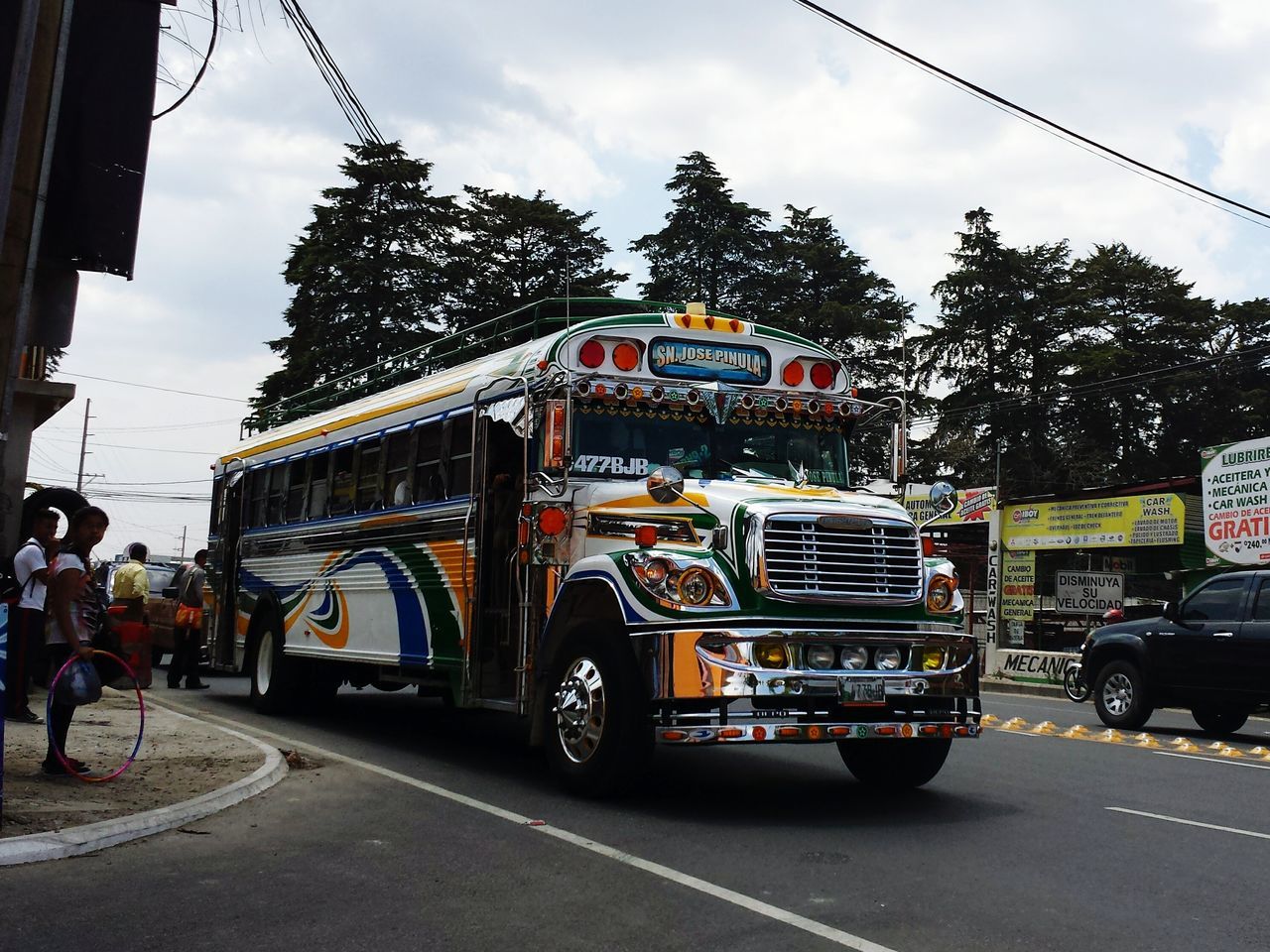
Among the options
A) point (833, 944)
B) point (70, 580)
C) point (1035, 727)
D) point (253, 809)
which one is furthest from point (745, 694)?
point (1035, 727)

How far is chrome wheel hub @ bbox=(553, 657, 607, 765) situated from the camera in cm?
813

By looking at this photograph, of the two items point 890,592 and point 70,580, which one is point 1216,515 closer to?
point 890,592

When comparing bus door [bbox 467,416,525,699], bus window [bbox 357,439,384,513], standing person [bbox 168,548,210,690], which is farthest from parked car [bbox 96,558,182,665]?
bus door [bbox 467,416,525,699]

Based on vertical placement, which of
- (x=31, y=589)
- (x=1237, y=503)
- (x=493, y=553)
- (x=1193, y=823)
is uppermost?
(x=1237, y=503)

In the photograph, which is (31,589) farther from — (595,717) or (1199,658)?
(1199,658)

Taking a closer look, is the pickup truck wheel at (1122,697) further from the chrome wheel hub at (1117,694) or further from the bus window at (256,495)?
the bus window at (256,495)

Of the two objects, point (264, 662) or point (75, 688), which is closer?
point (75, 688)

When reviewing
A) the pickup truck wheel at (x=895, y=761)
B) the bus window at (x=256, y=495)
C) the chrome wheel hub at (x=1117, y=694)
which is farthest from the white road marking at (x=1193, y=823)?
the bus window at (x=256, y=495)

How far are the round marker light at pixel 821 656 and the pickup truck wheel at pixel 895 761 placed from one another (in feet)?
4.15

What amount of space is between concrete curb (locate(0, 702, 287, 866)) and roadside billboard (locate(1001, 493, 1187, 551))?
848 inches

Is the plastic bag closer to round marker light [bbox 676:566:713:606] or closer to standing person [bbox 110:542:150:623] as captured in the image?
round marker light [bbox 676:566:713:606]

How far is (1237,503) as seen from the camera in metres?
23.9

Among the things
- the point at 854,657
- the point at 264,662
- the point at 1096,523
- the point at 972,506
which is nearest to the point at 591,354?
the point at 854,657

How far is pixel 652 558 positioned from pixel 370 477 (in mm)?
5140
